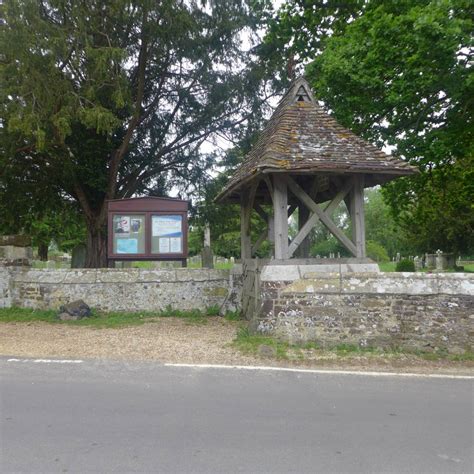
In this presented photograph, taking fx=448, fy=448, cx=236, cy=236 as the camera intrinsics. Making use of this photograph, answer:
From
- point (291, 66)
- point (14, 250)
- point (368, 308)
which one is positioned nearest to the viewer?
point (368, 308)

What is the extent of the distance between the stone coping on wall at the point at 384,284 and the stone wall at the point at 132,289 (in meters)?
3.81

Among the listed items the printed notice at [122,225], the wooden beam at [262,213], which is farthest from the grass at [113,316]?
the wooden beam at [262,213]

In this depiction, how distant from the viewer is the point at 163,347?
7.71 m

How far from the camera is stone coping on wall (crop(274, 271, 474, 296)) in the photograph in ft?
23.8

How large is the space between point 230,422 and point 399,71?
8.66 metres

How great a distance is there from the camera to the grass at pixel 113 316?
10121 millimetres

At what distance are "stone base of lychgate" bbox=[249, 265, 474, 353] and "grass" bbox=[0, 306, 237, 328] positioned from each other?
3279 mm

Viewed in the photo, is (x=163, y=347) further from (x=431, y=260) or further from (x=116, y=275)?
(x=431, y=260)

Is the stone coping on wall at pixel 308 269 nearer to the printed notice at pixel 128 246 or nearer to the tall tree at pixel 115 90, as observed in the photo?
the printed notice at pixel 128 246

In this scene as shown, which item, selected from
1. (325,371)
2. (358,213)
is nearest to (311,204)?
(358,213)

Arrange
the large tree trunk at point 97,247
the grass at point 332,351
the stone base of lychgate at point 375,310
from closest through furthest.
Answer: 1. the grass at point 332,351
2. the stone base of lychgate at point 375,310
3. the large tree trunk at point 97,247

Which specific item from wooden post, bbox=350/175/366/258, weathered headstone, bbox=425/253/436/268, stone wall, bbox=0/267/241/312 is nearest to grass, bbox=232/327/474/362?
wooden post, bbox=350/175/366/258

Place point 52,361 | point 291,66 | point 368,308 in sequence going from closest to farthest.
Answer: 1. point 52,361
2. point 368,308
3. point 291,66

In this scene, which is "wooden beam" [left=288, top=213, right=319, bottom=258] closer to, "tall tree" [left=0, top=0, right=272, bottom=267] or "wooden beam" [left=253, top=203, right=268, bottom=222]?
"wooden beam" [left=253, top=203, right=268, bottom=222]
